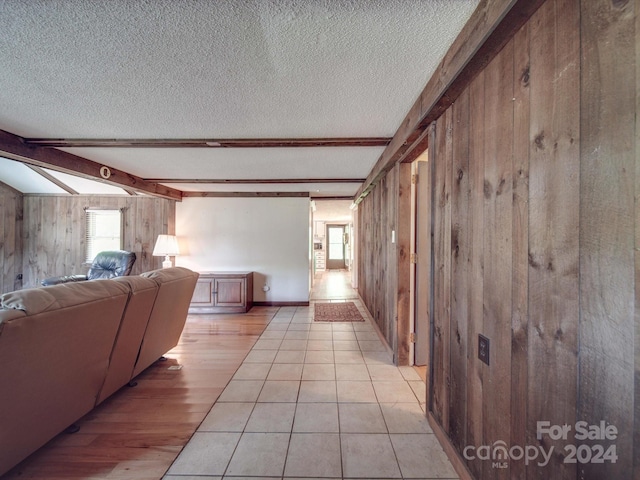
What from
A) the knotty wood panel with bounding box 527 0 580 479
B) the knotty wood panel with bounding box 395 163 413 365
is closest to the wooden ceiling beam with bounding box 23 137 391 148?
the knotty wood panel with bounding box 395 163 413 365

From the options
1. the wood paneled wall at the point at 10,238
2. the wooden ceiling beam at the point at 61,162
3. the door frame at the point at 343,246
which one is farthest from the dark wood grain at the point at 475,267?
the door frame at the point at 343,246

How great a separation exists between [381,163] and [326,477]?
267 centimetres

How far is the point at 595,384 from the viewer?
0.68 metres

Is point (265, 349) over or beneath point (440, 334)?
beneath

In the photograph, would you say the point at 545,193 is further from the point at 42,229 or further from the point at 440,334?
the point at 42,229

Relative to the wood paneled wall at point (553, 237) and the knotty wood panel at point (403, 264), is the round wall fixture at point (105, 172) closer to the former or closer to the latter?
the knotty wood panel at point (403, 264)

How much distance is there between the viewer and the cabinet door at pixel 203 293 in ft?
14.6

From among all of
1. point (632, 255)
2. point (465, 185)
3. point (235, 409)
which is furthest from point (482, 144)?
point (235, 409)

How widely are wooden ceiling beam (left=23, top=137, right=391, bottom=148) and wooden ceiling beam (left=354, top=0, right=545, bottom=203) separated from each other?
52cm

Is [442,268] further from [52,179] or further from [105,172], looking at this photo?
[52,179]

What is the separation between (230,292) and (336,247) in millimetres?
7452

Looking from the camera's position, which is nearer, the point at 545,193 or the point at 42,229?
the point at 545,193

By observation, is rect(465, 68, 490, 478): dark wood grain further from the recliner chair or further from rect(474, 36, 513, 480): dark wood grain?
the recliner chair

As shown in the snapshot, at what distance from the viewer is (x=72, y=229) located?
490 centimetres
